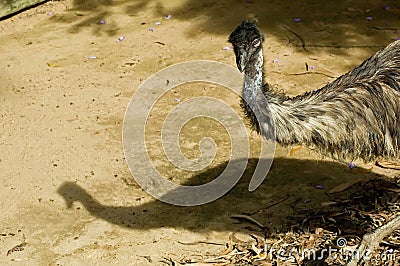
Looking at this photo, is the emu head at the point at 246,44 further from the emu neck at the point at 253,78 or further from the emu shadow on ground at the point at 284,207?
the emu shadow on ground at the point at 284,207

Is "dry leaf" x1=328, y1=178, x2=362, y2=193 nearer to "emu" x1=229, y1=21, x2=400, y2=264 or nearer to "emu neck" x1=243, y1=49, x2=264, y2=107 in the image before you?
"emu" x1=229, y1=21, x2=400, y2=264

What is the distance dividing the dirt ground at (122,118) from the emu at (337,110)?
98 centimetres

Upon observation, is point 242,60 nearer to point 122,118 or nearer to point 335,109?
point 335,109

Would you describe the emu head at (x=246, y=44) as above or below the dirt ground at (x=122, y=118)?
above

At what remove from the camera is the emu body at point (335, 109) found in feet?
12.4

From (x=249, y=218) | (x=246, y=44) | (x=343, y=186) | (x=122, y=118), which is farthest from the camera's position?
(x=122, y=118)

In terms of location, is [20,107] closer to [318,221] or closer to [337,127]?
[318,221]

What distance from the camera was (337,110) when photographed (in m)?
4.12

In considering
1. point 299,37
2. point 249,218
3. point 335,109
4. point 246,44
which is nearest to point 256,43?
point 246,44

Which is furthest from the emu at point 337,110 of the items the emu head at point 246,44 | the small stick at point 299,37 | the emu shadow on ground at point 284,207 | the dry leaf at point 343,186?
the small stick at point 299,37

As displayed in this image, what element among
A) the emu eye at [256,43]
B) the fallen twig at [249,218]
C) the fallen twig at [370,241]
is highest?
the emu eye at [256,43]

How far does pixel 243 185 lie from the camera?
5418 millimetres

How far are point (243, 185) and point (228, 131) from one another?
0.82 m

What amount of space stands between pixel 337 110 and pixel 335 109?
0.01m
